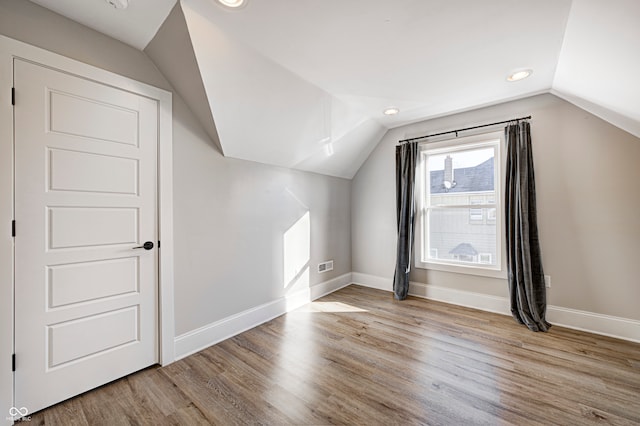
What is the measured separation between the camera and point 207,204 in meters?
2.40

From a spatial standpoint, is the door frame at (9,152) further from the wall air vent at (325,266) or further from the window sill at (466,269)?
the window sill at (466,269)

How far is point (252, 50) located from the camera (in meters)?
1.93

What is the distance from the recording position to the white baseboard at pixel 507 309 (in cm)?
247

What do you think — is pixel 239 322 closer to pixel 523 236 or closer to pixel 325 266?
pixel 325 266

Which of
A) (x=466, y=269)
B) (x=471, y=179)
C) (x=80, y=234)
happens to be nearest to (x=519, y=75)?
(x=471, y=179)

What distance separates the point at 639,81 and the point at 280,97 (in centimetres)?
262

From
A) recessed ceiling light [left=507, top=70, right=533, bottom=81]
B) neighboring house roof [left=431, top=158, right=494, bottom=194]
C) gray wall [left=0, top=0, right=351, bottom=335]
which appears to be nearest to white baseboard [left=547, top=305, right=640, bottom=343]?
neighboring house roof [left=431, top=158, right=494, bottom=194]

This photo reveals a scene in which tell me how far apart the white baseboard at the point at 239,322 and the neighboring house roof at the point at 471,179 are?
222 centimetres

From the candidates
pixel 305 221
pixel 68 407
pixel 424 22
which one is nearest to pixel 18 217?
pixel 68 407

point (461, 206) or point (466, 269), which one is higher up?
point (461, 206)

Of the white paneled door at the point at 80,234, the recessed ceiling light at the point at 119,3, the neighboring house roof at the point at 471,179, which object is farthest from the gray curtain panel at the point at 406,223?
the recessed ceiling light at the point at 119,3

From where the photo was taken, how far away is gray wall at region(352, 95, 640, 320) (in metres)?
2.45

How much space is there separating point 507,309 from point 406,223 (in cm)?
153

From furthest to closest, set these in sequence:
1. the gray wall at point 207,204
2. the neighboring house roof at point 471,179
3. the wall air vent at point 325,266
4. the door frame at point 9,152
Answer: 1. the wall air vent at point 325,266
2. the neighboring house roof at point 471,179
3. the gray wall at point 207,204
4. the door frame at point 9,152
